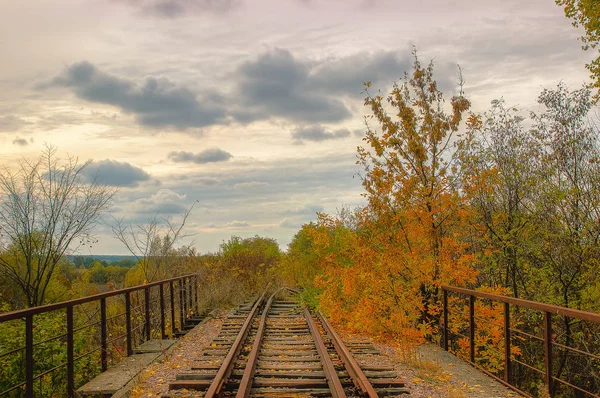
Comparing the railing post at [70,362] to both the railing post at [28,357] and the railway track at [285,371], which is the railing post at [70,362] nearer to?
the railing post at [28,357]

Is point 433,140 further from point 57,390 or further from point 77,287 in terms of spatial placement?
point 77,287

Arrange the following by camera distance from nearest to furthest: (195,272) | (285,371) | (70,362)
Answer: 1. (70,362)
2. (285,371)
3. (195,272)

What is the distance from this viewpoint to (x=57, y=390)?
10867 millimetres

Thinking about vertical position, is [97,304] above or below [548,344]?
below

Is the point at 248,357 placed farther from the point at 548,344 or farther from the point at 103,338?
the point at 548,344

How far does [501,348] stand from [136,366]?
9.61 metres

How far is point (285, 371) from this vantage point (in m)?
7.88

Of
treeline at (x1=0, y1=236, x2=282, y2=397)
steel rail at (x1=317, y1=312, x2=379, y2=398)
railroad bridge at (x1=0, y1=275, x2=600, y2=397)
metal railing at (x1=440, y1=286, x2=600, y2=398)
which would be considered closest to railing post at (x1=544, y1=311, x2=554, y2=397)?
railroad bridge at (x1=0, y1=275, x2=600, y2=397)

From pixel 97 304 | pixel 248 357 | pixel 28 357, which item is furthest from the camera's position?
pixel 97 304

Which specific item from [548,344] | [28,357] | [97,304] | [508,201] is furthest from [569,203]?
[97,304]

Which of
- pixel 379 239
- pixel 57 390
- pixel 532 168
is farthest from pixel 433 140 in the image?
pixel 57 390

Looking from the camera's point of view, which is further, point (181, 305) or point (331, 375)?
point (181, 305)

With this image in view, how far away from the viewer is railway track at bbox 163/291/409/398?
6.56 metres

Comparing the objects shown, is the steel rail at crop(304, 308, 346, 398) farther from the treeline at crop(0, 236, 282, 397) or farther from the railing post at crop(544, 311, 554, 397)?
the treeline at crop(0, 236, 282, 397)
